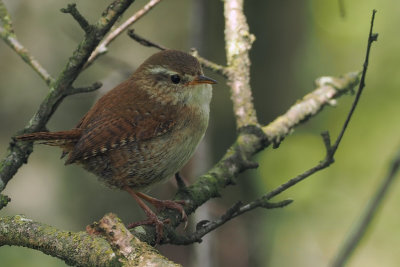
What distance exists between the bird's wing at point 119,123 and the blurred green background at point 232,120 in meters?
0.90

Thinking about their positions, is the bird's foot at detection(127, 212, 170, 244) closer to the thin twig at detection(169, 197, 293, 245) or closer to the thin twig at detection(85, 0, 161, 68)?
the thin twig at detection(169, 197, 293, 245)

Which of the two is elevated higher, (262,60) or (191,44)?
(191,44)

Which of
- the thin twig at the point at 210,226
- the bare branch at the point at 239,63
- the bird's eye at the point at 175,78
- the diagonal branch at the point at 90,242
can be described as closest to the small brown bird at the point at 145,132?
the bird's eye at the point at 175,78

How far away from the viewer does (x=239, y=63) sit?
3947mm

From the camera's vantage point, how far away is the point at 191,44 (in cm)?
438

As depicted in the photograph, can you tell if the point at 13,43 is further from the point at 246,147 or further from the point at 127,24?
the point at 246,147

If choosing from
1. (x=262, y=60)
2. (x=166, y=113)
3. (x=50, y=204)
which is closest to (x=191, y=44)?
(x=166, y=113)

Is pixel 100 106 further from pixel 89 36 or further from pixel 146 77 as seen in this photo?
pixel 89 36

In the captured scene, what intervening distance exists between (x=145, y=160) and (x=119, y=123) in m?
0.31

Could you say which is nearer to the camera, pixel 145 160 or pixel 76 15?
pixel 76 15

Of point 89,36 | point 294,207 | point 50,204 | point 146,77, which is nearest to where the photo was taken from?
point 89,36

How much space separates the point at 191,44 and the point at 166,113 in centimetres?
100

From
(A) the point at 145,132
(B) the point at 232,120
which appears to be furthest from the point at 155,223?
(B) the point at 232,120

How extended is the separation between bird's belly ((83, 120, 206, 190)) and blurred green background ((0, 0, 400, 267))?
3.60 feet
